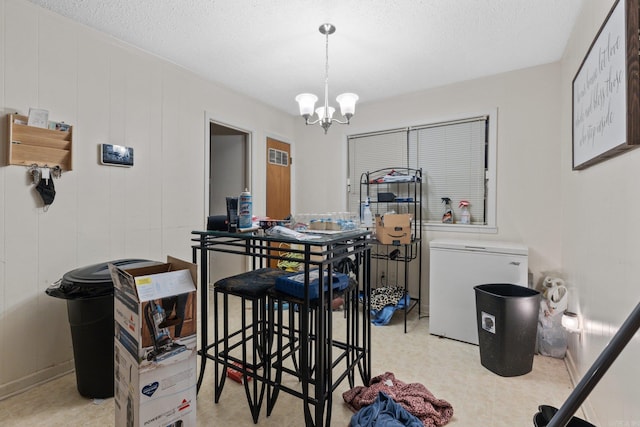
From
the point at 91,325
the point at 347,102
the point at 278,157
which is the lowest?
the point at 91,325

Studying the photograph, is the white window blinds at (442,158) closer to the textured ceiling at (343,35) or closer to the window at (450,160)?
the window at (450,160)

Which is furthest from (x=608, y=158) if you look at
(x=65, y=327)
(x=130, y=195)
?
(x=65, y=327)

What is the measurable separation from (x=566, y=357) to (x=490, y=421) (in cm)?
118

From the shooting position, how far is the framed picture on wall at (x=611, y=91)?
117cm

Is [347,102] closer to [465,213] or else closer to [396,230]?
[396,230]

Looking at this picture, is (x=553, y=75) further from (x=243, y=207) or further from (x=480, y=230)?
(x=243, y=207)

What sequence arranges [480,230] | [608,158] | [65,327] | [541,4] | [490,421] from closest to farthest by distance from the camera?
[608,158] < [490,421] < [541,4] < [65,327] < [480,230]

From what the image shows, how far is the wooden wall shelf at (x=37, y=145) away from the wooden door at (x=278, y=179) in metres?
2.15

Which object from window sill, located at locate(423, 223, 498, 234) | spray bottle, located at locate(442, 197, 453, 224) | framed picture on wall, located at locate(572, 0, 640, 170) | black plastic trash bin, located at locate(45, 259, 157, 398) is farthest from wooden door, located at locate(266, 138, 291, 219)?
framed picture on wall, located at locate(572, 0, 640, 170)

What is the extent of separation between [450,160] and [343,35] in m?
1.74

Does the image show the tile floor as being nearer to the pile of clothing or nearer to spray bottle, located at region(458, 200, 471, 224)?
the pile of clothing

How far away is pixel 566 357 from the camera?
236 centimetres

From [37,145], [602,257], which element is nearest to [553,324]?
[602,257]

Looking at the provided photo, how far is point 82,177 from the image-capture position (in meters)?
2.20
